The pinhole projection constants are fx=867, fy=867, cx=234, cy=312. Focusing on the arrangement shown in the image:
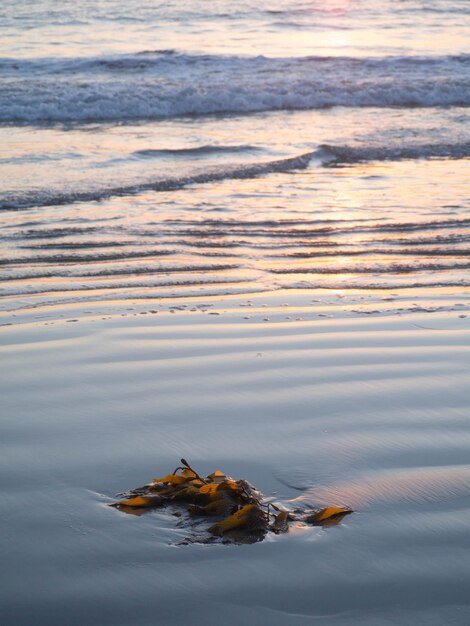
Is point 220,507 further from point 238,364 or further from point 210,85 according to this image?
point 210,85

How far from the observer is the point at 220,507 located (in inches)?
82.3

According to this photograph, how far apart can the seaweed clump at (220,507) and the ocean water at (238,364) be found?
4 cm

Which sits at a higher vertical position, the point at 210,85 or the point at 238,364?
the point at 210,85

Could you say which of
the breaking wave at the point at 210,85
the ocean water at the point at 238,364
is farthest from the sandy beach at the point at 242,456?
the breaking wave at the point at 210,85

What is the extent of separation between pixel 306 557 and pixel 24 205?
5229 millimetres

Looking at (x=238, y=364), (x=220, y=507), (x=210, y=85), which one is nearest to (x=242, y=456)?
(x=220, y=507)

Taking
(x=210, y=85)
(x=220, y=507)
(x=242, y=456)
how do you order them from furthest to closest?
(x=210, y=85) → (x=242, y=456) → (x=220, y=507)

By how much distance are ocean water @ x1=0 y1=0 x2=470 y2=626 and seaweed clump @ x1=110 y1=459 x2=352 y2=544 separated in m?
0.04

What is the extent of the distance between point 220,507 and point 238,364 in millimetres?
1156

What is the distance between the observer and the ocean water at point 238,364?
6.05 feet

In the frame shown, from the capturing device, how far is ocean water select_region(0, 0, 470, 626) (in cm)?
184

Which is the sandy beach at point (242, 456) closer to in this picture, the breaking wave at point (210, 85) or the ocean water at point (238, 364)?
the ocean water at point (238, 364)

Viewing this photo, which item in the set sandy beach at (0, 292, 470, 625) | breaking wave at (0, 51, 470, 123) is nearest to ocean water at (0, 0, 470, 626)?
sandy beach at (0, 292, 470, 625)

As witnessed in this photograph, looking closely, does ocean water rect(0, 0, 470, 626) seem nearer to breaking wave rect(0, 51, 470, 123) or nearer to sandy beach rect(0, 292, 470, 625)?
sandy beach rect(0, 292, 470, 625)
